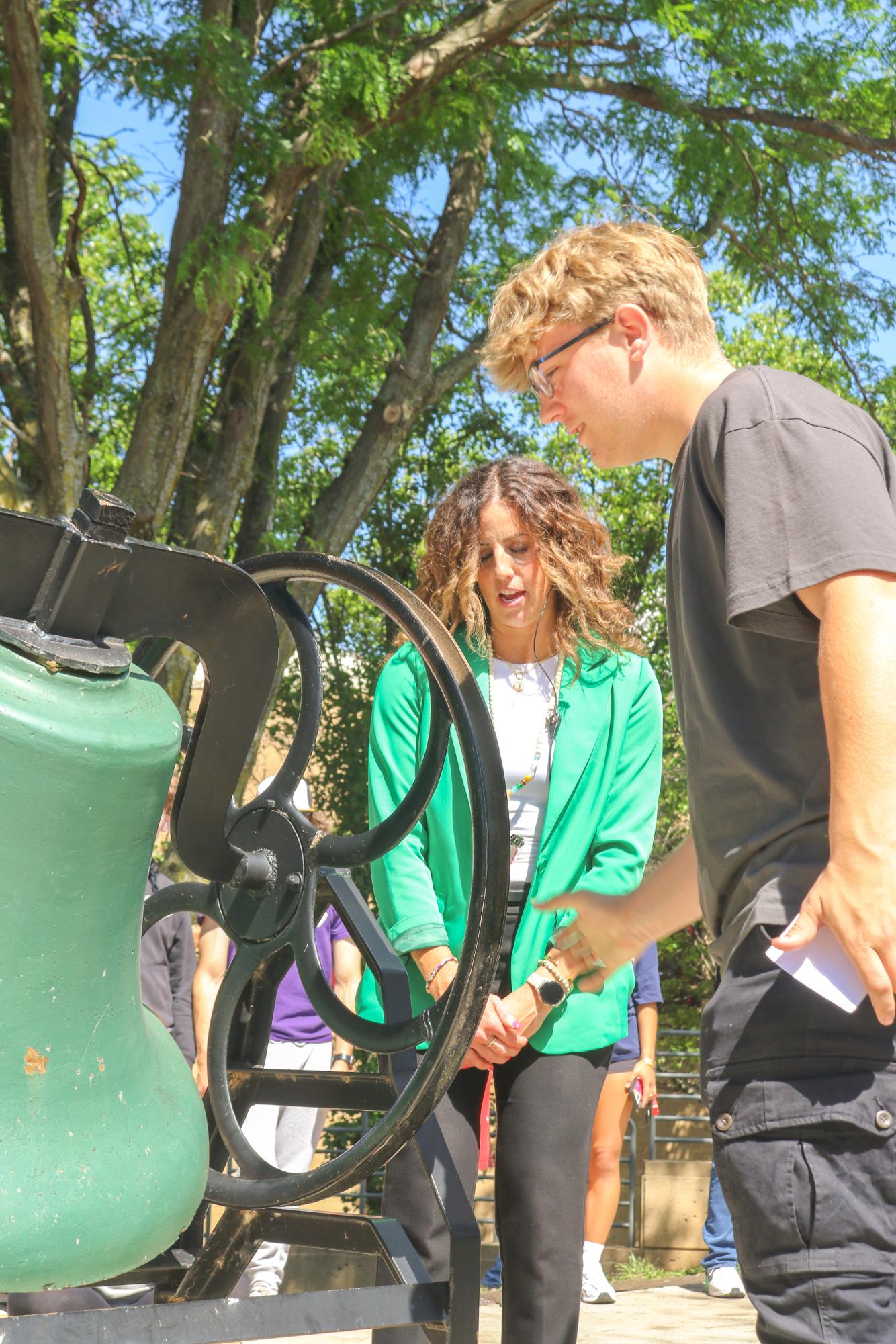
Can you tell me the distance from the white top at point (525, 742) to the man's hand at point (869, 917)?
1019mm

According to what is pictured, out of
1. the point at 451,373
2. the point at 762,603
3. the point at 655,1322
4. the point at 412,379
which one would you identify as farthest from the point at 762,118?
the point at 762,603

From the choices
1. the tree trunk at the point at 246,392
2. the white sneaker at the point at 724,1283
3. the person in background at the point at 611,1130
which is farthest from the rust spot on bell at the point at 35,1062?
the tree trunk at the point at 246,392

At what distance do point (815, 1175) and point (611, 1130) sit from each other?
373cm

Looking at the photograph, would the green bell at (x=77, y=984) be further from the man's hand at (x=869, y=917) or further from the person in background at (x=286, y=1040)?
the person in background at (x=286, y=1040)

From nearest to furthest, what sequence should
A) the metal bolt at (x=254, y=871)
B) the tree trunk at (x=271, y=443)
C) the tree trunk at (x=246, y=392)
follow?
the metal bolt at (x=254, y=871), the tree trunk at (x=246, y=392), the tree trunk at (x=271, y=443)

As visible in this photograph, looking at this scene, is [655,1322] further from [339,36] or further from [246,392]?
[339,36]

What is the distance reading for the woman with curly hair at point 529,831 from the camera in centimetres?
208

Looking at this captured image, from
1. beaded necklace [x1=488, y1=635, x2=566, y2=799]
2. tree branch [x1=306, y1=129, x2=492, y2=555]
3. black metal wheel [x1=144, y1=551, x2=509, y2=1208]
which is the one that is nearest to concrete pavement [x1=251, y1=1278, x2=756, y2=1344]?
beaded necklace [x1=488, y1=635, x2=566, y2=799]

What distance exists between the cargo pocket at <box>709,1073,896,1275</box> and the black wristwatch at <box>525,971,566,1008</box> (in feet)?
2.42

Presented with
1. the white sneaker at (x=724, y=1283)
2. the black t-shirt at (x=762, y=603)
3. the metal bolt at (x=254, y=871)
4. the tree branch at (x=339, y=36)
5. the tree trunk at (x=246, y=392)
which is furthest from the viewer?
the tree trunk at (x=246, y=392)

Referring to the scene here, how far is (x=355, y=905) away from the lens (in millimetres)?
1664

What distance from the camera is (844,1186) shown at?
1283mm

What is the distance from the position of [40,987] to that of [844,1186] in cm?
78

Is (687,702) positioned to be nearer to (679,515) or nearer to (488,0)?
(679,515)
